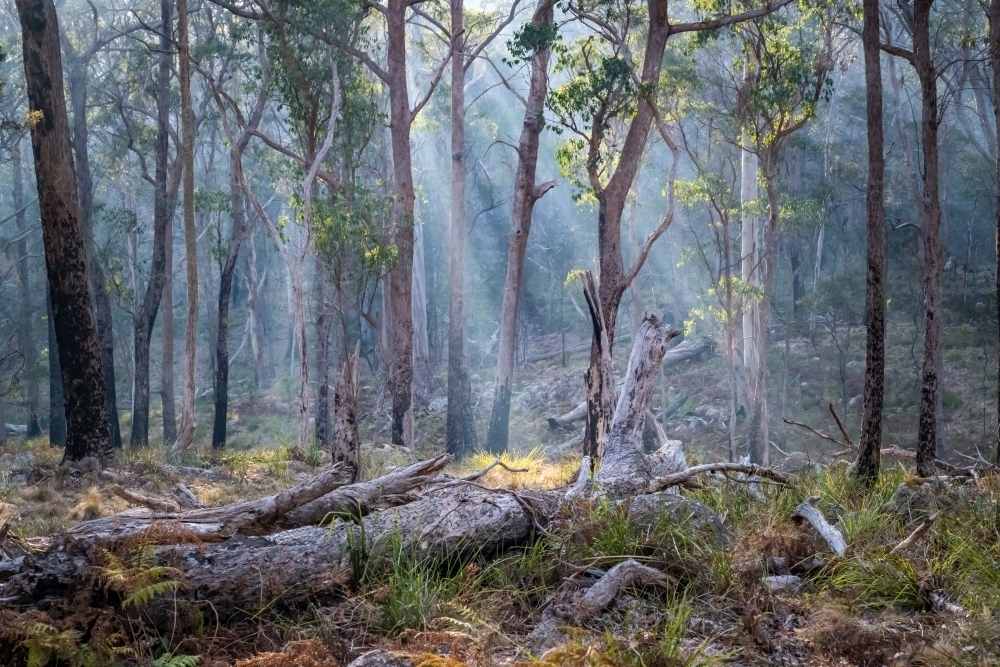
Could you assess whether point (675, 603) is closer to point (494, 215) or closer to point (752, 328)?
point (752, 328)

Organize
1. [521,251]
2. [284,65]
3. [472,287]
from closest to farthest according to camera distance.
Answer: [284,65] < [521,251] < [472,287]

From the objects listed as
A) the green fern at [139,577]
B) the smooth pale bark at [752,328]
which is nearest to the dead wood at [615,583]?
the green fern at [139,577]

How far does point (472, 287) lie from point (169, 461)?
2777 centimetres

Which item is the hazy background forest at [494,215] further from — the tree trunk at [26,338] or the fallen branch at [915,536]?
the fallen branch at [915,536]

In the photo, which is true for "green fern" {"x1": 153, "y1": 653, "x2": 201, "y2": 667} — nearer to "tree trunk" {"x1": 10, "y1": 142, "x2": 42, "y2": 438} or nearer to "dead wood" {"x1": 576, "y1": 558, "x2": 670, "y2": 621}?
"dead wood" {"x1": 576, "y1": 558, "x2": 670, "y2": 621}

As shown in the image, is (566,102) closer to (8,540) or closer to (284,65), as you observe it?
(284,65)

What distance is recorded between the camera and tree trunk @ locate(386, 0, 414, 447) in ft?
51.0

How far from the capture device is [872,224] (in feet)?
21.5

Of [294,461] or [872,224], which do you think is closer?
[872,224]

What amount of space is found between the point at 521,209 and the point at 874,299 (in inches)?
382

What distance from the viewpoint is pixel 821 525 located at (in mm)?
4773

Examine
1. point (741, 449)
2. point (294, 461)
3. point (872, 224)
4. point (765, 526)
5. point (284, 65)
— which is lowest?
point (741, 449)

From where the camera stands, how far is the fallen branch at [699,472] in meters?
5.62

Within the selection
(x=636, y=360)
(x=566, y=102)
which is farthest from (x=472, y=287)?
(x=636, y=360)
